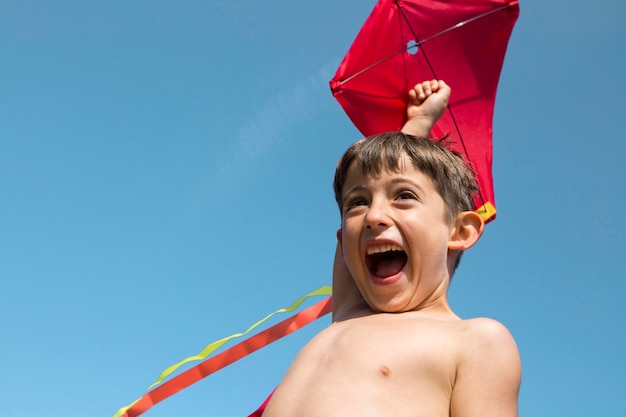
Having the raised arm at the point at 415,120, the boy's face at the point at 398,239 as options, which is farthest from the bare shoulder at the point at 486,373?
the raised arm at the point at 415,120

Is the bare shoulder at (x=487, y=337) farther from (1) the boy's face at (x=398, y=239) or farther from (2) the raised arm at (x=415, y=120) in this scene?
(2) the raised arm at (x=415, y=120)

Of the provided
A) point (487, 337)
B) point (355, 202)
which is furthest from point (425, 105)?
point (487, 337)

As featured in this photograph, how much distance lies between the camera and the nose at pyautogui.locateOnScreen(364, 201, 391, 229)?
261 centimetres

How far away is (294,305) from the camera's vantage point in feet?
14.8

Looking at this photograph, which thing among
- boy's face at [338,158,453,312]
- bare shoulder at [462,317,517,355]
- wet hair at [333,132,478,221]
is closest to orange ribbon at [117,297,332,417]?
wet hair at [333,132,478,221]

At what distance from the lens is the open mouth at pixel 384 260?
2.67 metres

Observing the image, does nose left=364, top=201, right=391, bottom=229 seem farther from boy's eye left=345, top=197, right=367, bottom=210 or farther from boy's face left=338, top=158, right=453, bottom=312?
boy's eye left=345, top=197, right=367, bottom=210

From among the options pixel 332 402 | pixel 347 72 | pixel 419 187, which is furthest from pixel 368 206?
pixel 347 72

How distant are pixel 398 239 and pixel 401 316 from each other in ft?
0.88

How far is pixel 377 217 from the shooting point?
2.61 m

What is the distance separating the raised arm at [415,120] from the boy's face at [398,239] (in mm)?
397

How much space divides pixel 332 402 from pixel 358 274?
0.60 m

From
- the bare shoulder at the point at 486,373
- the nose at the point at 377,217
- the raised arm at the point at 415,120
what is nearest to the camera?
the bare shoulder at the point at 486,373

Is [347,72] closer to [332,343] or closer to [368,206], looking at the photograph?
Result: [368,206]
